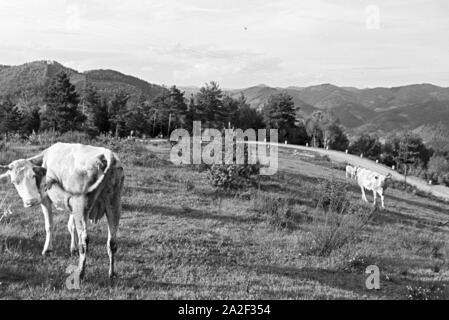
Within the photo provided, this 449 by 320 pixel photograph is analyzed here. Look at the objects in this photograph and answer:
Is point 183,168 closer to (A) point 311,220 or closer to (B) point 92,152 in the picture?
(A) point 311,220

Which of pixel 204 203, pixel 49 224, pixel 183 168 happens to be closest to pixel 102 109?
pixel 183 168

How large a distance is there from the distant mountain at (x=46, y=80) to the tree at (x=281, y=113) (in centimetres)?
3796

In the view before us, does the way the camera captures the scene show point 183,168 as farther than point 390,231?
Yes

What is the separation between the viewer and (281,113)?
61781 millimetres

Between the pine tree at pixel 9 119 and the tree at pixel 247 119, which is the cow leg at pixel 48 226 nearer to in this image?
the pine tree at pixel 9 119

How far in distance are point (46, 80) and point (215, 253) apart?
105m

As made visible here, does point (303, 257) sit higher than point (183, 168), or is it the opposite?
point (183, 168)

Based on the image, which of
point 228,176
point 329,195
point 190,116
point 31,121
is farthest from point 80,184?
point 31,121

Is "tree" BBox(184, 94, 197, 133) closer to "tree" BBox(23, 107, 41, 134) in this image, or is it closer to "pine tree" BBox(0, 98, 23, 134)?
"tree" BBox(23, 107, 41, 134)

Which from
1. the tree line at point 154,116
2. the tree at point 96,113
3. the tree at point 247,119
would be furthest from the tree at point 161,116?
the tree at point 247,119

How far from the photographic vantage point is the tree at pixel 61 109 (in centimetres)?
5175

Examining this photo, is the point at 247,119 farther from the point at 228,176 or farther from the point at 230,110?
the point at 228,176
